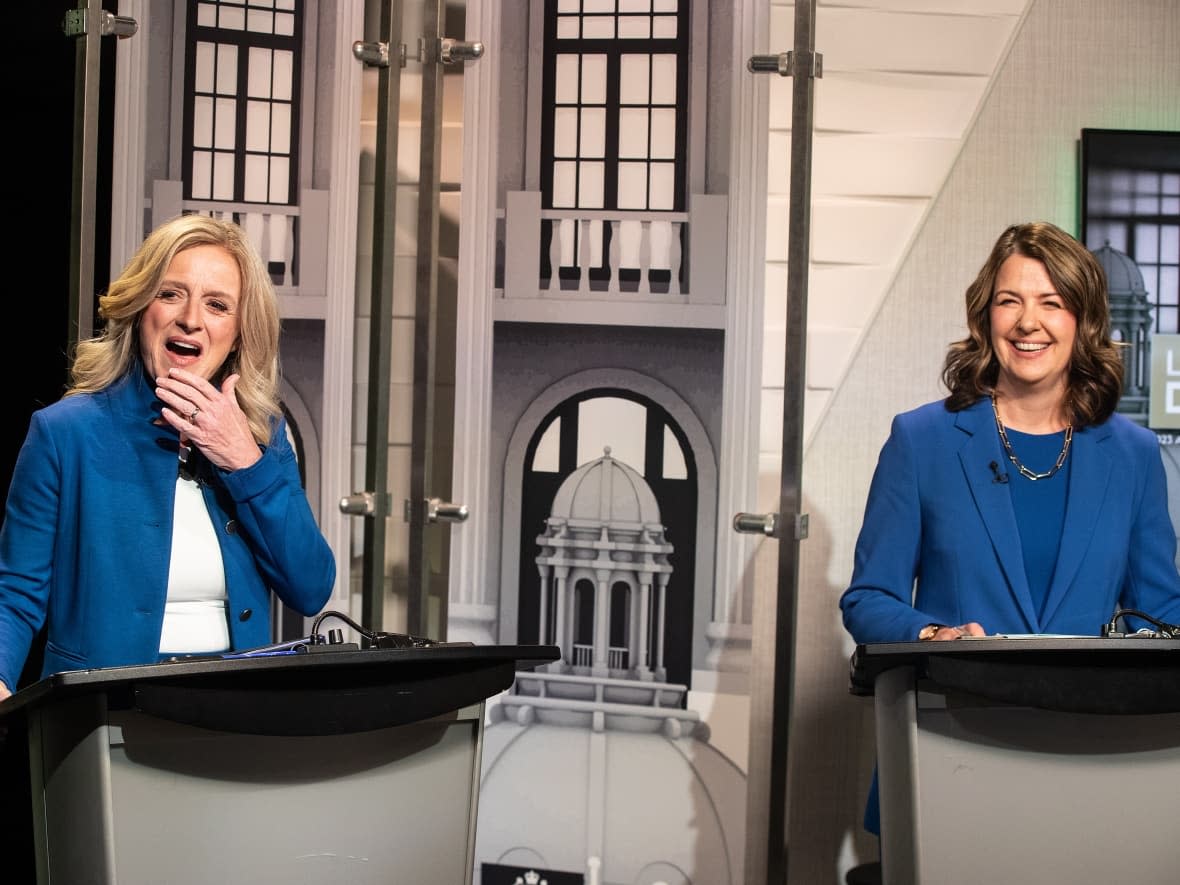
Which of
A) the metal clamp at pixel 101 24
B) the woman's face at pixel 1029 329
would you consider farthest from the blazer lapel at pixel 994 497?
the metal clamp at pixel 101 24

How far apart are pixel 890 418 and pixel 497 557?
1.05 metres

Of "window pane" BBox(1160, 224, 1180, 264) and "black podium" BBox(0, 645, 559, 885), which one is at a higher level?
"window pane" BBox(1160, 224, 1180, 264)

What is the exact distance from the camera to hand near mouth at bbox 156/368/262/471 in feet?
7.09

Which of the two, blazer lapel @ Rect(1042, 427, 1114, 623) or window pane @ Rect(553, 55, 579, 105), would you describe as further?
window pane @ Rect(553, 55, 579, 105)

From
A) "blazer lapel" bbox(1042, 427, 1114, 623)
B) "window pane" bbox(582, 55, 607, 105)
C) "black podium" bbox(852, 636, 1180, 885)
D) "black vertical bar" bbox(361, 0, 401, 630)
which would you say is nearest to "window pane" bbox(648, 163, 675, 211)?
"window pane" bbox(582, 55, 607, 105)

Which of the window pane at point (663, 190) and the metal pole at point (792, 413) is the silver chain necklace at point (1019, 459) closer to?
the metal pole at point (792, 413)

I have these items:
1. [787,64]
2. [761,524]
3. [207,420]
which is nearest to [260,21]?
[787,64]

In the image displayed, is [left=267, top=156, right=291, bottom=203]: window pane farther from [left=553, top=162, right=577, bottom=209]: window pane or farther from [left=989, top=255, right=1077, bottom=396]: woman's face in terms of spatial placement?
[left=989, top=255, right=1077, bottom=396]: woman's face

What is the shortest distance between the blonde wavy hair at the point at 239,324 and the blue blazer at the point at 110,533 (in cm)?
8

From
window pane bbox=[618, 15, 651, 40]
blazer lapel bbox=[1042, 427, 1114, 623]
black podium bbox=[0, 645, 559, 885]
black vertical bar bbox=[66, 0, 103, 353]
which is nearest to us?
black podium bbox=[0, 645, 559, 885]

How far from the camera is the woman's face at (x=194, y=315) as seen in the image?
230cm

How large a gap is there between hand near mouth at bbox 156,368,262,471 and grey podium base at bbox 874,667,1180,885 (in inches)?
43.8

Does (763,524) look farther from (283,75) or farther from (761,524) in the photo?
(283,75)

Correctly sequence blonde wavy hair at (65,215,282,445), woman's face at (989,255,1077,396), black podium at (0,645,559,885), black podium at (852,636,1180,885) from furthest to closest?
woman's face at (989,255,1077,396)
blonde wavy hair at (65,215,282,445)
black podium at (852,636,1180,885)
black podium at (0,645,559,885)
